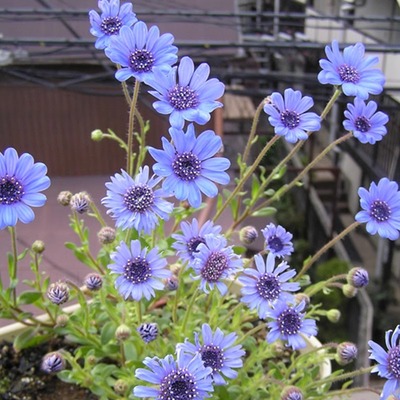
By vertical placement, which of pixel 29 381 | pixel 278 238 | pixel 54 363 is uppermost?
pixel 278 238

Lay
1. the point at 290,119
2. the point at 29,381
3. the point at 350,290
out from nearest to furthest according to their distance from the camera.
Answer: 1. the point at 290,119
2. the point at 350,290
3. the point at 29,381

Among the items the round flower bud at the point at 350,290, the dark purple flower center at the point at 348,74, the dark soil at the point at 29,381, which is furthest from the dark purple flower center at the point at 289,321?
the dark soil at the point at 29,381

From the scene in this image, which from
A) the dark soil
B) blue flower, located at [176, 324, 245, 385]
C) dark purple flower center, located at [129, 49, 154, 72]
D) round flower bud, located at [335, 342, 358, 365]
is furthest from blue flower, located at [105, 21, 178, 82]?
the dark soil

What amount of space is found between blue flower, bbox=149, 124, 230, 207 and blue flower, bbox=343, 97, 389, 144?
156 millimetres

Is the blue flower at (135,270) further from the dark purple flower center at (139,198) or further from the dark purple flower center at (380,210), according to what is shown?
the dark purple flower center at (380,210)

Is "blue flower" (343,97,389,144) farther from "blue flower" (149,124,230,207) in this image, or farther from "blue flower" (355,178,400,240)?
"blue flower" (149,124,230,207)

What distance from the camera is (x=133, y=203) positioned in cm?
44

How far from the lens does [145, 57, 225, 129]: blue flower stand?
0.43m

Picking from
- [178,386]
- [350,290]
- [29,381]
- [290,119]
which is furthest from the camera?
[29,381]

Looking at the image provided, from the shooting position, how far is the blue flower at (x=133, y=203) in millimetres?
435

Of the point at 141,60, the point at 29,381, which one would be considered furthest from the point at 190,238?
the point at 29,381

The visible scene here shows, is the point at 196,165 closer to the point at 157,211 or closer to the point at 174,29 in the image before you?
the point at 157,211

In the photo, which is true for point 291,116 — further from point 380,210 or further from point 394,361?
point 394,361

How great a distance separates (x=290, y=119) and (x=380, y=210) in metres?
0.11
